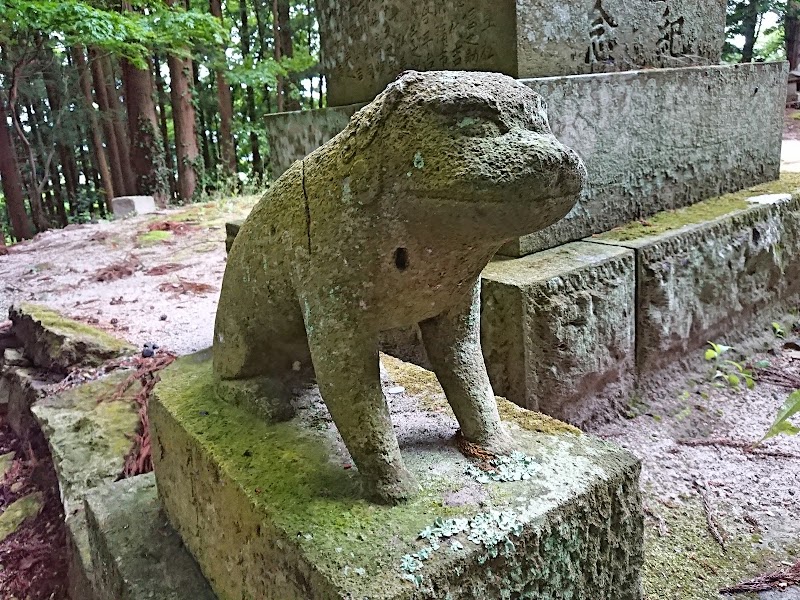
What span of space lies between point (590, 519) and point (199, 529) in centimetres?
83

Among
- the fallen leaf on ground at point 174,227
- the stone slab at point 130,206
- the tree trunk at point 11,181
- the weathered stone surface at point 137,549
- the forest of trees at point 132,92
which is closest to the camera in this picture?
the weathered stone surface at point 137,549

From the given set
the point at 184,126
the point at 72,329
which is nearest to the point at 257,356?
the point at 72,329

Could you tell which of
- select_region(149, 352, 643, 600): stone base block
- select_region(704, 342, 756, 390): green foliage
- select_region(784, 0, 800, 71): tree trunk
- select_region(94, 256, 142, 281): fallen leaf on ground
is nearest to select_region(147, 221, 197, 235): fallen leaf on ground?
select_region(94, 256, 142, 281): fallen leaf on ground

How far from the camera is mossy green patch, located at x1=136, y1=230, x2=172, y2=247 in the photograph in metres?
5.87

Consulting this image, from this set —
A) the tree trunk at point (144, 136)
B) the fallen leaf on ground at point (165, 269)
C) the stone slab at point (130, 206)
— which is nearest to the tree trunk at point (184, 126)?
the tree trunk at point (144, 136)

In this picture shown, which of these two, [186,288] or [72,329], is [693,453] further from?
[186,288]

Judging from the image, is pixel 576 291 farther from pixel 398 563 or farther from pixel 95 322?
pixel 95 322

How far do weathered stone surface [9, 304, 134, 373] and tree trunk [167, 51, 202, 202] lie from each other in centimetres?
606

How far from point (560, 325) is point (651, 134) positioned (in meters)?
0.98

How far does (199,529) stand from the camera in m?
1.42

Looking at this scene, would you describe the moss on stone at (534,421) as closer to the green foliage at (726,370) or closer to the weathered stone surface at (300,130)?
the green foliage at (726,370)

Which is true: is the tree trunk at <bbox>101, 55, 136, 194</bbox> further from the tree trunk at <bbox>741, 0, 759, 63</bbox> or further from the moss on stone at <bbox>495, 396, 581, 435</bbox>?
the moss on stone at <bbox>495, 396, 581, 435</bbox>

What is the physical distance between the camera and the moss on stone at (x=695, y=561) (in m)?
1.49

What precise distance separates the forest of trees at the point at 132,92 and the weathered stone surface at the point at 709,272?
229 inches
